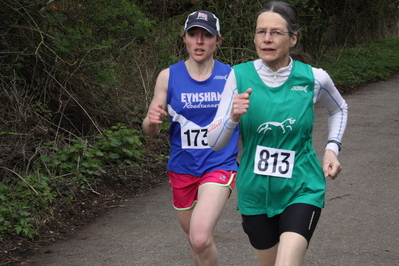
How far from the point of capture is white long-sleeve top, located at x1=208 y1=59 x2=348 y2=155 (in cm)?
376

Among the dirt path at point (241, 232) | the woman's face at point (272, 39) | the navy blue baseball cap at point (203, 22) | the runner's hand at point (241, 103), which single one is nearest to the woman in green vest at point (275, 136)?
the woman's face at point (272, 39)

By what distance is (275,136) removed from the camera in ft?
12.3

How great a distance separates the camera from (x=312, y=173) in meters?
3.82

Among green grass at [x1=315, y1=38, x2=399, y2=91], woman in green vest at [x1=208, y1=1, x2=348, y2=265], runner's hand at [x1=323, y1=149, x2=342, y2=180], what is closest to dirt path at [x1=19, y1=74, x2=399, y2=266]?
woman in green vest at [x1=208, y1=1, x2=348, y2=265]

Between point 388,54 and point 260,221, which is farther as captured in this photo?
point 388,54

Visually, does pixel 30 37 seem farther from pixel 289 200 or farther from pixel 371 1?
pixel 371 1

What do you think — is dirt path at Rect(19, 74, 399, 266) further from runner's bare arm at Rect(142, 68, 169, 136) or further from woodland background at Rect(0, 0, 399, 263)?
runner's bare arm at Rect(142, 68, 169, 136)

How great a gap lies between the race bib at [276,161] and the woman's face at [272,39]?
496 mm

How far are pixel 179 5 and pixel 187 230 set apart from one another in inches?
340

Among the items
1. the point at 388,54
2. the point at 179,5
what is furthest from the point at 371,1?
the point at 179,5

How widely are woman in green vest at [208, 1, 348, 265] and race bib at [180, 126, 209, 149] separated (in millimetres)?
943

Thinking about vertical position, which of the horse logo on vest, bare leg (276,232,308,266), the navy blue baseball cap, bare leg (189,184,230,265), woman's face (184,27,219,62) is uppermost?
the navy blue baseball cap

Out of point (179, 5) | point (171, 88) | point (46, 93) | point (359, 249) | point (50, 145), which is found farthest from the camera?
point (179, 5)

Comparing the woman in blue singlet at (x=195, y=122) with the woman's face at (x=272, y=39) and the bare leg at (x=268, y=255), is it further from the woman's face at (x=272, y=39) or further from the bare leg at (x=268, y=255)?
the woman's face at (x=272, y=39)
